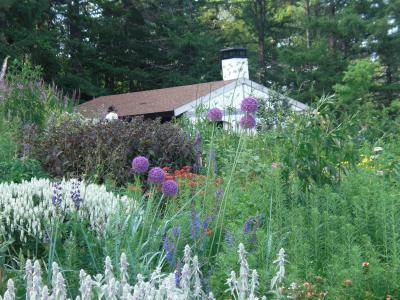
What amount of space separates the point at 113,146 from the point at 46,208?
270cm

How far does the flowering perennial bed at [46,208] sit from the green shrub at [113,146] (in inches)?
84.4

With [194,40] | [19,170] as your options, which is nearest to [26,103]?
[19,170]

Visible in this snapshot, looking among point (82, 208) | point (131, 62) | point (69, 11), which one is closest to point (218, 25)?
point (131, 62)

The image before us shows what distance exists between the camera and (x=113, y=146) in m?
6.61

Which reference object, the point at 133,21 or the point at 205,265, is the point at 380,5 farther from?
the point at 205,265

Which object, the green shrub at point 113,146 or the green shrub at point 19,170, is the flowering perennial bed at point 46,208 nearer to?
the green shrub at point 19,170

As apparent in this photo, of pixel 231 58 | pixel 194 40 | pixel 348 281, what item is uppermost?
pixel 194 40

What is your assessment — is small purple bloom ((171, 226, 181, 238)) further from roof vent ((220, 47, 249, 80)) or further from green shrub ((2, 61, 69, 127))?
roof vent ((220, 47, 249, 80))

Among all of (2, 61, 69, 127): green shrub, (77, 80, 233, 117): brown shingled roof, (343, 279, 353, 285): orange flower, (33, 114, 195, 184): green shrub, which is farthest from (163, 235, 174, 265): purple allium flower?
(77, 80, 233, 117): brown shingled roof

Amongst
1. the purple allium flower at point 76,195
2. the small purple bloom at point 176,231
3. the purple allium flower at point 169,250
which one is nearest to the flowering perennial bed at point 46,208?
the purple allium flower at point 76,195

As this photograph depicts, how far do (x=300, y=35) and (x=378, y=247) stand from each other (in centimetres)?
3395

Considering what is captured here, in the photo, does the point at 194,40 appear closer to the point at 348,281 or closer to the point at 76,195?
the point at 76,195

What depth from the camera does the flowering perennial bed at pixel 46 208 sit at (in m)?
3.66

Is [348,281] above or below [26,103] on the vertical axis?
below
